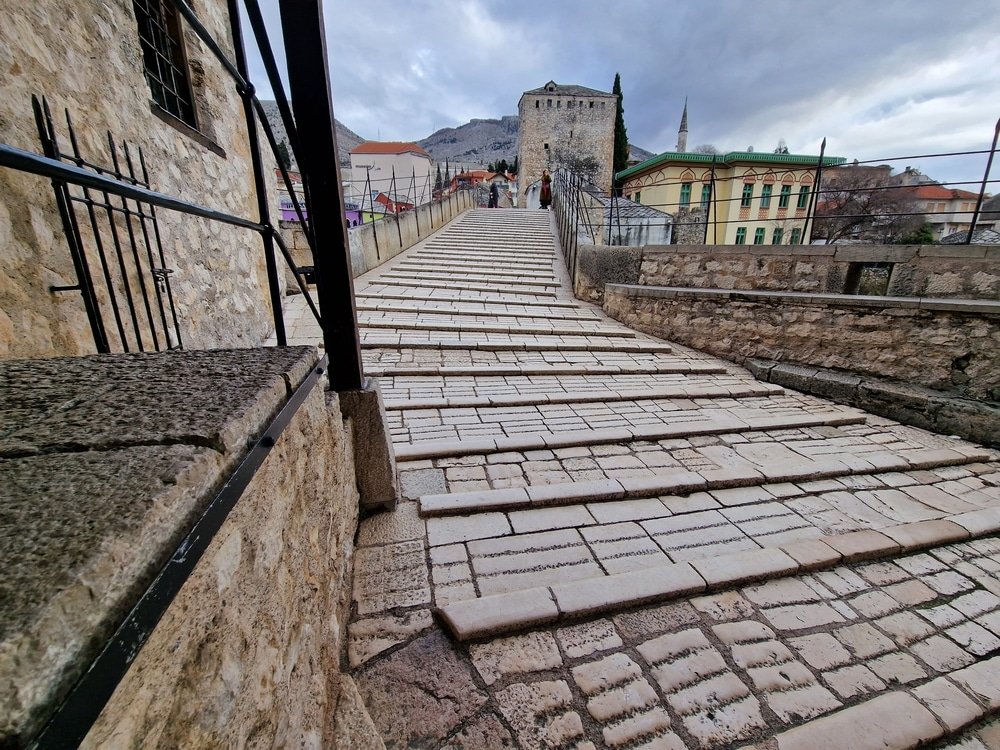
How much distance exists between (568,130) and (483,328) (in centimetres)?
4195

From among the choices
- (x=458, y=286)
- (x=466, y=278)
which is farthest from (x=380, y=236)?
(x=458, y=286)

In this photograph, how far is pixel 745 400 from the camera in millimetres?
4758

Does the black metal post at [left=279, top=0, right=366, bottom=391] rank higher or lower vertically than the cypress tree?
lower

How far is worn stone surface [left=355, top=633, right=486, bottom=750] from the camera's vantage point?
149cm

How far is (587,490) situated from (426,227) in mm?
12005

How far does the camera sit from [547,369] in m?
5.02

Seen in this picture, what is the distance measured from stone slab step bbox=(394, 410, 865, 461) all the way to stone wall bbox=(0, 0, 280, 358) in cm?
201

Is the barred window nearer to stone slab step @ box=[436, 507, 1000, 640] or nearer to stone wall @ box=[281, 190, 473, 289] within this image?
stone wall @ box=[281, 190, 473, 289]

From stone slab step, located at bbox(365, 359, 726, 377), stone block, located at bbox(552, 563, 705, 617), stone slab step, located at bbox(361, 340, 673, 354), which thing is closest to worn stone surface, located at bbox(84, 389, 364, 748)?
stone block, located at bbox(552, 563, 705, 617)

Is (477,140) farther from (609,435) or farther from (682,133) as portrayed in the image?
(609,435)

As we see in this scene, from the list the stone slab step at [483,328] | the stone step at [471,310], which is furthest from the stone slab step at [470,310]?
the stone slab step at [483,328]

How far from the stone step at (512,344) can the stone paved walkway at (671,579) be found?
3.61 ft

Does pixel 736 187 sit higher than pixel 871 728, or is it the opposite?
pixel 736 187

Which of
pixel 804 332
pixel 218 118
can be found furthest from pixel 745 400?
pixel 218 118
